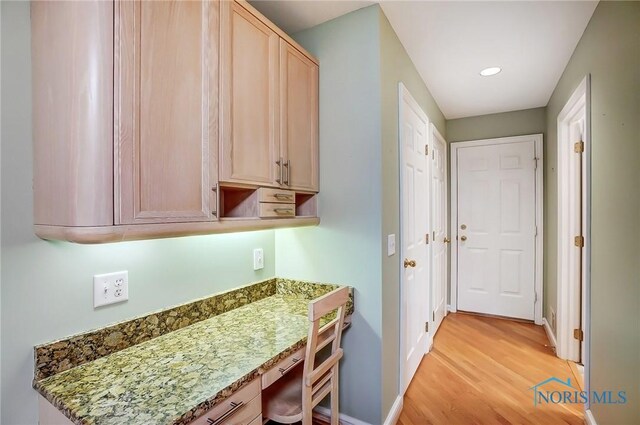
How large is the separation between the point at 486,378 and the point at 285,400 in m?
1.73

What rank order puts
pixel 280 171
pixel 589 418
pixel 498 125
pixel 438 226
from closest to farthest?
pixel 280 171
pixel 589 418
pixel 438 226
pixel 498 125

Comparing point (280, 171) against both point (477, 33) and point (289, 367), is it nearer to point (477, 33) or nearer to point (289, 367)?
point (289, 367)

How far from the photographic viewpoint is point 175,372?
1.02 metres

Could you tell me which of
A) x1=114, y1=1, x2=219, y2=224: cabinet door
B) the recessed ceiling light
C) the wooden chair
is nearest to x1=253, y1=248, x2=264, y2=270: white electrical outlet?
the wooden chair

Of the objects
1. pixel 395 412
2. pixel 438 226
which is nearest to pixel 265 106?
pixel 395 412

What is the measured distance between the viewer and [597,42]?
1653mm

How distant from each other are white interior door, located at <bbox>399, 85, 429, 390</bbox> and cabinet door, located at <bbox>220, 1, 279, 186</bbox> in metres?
0.87

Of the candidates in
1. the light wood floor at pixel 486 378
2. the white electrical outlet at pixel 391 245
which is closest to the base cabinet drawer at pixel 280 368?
the white electrical outlet at pixel 391 245

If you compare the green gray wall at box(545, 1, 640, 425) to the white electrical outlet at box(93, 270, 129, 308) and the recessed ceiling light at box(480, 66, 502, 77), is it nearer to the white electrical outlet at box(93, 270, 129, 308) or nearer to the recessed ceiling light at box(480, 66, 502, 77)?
the recessed ceiling light at box(480, 66, 502, 77)

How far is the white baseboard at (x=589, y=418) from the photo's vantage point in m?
1.71

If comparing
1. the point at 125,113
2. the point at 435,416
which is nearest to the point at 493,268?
the point at 435,416

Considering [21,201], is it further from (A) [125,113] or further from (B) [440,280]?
(B) [440,280]

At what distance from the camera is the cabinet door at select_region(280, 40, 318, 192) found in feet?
5.04

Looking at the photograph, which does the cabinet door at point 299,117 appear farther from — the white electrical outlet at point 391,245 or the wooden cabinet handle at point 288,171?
the white electrical outlet at point 391,245
